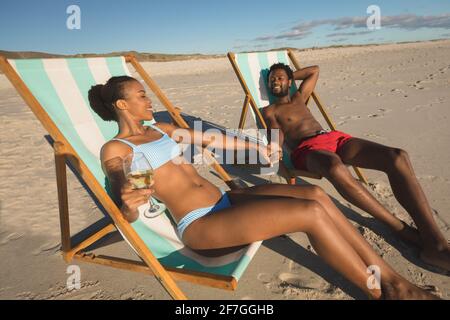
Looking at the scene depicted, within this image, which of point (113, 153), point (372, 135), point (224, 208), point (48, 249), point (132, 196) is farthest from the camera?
point (372, 135)

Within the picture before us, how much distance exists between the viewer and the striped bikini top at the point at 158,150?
2105 millimetres

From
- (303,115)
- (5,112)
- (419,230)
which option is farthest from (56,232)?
(5,112)

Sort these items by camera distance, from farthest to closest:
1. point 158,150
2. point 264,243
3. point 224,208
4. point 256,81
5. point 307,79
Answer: point 307,79, point 256,81, point 264,243, point 158,150, point 224,208

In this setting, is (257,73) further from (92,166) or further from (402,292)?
(402,292)

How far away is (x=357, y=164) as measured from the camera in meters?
2.87

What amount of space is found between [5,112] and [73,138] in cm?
821

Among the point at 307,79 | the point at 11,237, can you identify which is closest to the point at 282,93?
the point at 307,79

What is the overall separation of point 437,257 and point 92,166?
7.61 feet

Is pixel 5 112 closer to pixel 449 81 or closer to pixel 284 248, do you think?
pixel 284 248

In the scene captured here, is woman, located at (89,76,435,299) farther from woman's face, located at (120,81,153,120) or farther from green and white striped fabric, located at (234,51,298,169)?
green and white striped fabric, located at (234,51,298,169)

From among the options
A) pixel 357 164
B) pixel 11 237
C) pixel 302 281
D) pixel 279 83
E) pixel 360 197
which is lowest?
pixel 302 281
